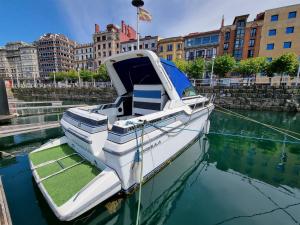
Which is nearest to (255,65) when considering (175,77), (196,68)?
(196,68)

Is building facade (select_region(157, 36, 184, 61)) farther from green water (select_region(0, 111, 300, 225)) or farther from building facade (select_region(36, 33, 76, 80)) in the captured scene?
building facade (select_region(36, 33, 76, 80))

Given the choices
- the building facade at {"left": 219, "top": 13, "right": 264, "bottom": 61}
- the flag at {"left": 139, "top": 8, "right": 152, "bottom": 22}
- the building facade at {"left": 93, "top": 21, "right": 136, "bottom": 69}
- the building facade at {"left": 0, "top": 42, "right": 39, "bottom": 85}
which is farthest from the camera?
the building facade at {"left": 0, "top": 42, "right": 39, "bottom": 85}

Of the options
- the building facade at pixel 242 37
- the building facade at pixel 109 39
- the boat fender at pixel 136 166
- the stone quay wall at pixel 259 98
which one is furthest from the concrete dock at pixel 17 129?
the building facade at pixel 109 39

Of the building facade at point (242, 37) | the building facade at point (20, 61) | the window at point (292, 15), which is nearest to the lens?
the window at point (292, 15)

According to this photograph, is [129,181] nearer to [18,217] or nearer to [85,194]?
[85,194]

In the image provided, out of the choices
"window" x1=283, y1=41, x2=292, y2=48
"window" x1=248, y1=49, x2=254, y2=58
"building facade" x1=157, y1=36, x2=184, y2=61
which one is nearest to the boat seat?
"building facade" x1=157, y1=36, x2=184, y2=61

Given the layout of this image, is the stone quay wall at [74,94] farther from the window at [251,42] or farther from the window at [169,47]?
the window at [251,42]

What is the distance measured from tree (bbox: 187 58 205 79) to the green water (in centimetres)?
1752

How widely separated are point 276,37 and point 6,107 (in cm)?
3553

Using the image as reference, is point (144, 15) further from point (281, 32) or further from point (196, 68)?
point (281, 32)

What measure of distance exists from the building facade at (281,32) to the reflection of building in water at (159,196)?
3020 cm

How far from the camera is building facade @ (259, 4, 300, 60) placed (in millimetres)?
23734

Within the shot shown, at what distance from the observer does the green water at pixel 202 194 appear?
2.93 metres

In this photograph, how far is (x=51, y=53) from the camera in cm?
5697
